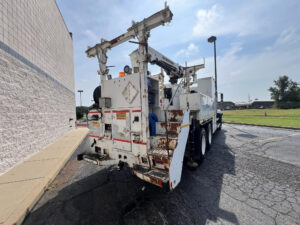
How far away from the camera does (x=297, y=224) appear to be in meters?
2.00

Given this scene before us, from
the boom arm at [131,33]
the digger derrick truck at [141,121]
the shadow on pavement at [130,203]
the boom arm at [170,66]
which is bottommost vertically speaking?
the shadow on pavement at [130,203]

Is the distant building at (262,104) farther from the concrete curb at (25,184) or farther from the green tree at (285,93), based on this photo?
the concrete curb at (25,184)

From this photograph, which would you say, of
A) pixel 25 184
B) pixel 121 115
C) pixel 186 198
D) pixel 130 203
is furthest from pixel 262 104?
pixel 25 184

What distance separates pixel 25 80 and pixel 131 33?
517 centimetres

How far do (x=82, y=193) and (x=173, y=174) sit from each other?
2219 millimetres

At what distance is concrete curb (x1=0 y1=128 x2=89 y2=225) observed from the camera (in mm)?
2412

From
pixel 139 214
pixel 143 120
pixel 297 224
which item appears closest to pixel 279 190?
pixel 297 224

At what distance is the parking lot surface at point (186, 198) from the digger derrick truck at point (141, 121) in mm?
507

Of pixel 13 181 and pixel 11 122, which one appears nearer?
pixel 13 181

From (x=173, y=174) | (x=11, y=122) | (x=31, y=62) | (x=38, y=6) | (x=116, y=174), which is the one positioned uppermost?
(x=38, y=6)

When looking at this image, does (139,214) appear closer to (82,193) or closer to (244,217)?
(82,193)

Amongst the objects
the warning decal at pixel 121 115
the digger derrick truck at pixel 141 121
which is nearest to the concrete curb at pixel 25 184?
the digger derrick truck at pixel 141 121

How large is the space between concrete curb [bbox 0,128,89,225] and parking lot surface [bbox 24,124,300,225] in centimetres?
19

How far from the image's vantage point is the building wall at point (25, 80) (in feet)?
13.6
